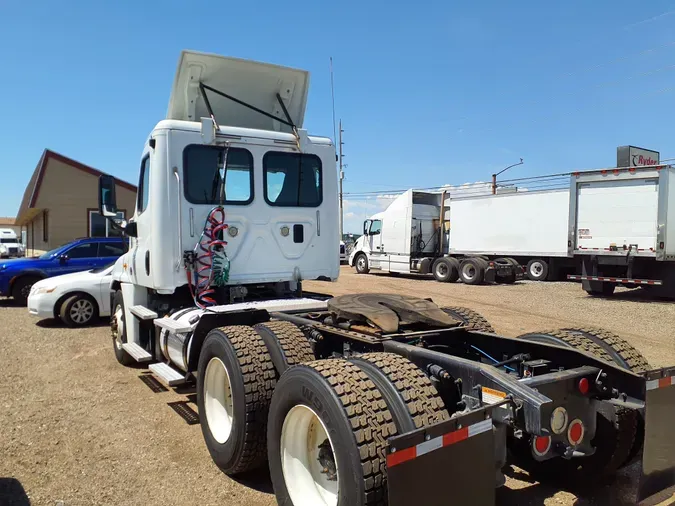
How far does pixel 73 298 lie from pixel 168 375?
663 cm

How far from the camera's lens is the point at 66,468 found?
4074mm

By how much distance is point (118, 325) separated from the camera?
279 inches

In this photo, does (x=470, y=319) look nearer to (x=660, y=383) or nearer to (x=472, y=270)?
(x=660, y=383)

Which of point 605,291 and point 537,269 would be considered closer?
point 605,291

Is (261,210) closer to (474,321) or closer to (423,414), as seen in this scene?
(474,321)

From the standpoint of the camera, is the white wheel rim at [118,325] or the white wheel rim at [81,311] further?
the white wheel rim at [81,311]

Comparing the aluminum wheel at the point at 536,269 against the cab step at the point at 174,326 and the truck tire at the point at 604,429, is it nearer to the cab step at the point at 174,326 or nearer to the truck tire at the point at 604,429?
the truck tire at the point at 604,429

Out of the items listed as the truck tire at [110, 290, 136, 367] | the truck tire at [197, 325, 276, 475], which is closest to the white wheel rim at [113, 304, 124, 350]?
the truck tire at [110, 290, 136, 367]

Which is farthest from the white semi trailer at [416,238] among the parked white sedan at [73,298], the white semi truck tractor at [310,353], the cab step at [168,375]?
the cab step at [168,375]

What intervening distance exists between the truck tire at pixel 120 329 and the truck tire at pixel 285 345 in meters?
3.46

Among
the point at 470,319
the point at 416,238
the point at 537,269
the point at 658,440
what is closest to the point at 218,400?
the point at 470,319

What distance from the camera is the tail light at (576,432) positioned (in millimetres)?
2901

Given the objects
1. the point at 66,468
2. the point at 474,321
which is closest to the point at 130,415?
the point at 66,468

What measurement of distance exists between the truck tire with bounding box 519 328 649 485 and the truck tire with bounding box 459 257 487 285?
628 inches
